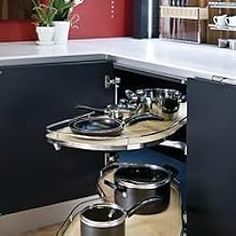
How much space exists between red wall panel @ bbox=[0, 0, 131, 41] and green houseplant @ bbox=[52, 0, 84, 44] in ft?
0.74

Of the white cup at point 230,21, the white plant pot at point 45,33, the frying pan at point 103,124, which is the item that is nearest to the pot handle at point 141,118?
the frying pan at point 103,124

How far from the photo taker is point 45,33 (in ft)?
9.36

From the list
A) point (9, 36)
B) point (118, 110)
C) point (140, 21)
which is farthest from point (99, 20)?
point (118, 110)

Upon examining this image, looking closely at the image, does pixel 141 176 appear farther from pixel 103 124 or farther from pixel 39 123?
pixel 39 123

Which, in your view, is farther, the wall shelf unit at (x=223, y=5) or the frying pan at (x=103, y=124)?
the wall shelf unit at (x=223, y=5)

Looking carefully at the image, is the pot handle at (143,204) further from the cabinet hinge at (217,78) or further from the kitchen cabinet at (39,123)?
the kitchen cabinet at (39,123)

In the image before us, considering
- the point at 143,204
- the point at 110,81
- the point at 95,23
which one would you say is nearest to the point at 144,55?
the point at 110,81

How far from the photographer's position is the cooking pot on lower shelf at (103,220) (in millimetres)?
1749

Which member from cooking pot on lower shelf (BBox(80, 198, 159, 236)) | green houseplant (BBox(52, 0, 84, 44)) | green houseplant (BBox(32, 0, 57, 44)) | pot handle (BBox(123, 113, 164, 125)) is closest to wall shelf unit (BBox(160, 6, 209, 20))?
green houseplant (BBox(52, 0, 84, 44))

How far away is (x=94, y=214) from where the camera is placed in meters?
1.82

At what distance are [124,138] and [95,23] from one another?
1.47 metres

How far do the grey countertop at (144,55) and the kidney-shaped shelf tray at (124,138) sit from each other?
22 centimetres

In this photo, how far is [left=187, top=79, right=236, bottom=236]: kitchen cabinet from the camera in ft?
5.54

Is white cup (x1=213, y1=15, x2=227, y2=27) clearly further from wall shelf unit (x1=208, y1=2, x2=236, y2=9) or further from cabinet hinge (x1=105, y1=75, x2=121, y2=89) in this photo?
cabinet hinge (x1=105, y1=75, x2=121, y2=89)
